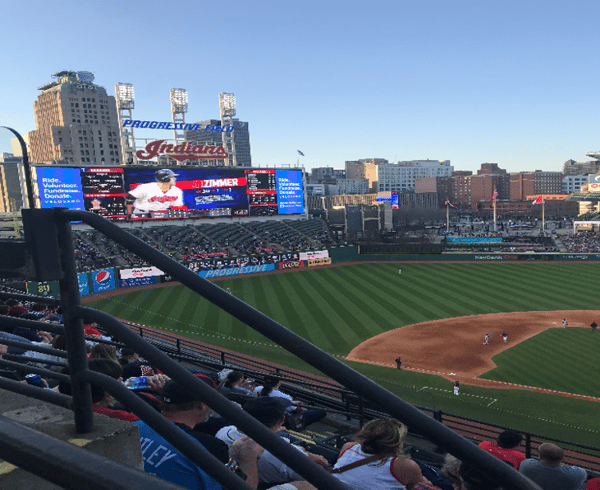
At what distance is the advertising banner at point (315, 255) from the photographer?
5371 centimetres

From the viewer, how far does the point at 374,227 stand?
88.5 meters

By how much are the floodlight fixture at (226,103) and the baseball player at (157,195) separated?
24.1 metres

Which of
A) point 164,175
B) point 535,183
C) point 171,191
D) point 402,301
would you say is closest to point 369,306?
point 402,301

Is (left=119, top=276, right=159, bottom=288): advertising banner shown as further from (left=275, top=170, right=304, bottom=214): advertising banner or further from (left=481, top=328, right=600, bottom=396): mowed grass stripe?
(left=481, top=328, right=600, bottom=396): mowed grass stripe

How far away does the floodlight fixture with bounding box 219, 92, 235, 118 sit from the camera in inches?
2876

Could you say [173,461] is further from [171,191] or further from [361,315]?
[171,191]

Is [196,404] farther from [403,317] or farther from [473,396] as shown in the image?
[403,317]

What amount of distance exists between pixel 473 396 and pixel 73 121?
13731cm

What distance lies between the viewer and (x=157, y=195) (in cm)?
5359

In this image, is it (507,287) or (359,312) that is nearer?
(359,312)

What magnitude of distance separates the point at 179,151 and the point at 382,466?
57273 mm

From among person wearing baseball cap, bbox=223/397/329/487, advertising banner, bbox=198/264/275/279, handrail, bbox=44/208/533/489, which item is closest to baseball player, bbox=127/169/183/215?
advertising banner, bbox=198/264/275/279

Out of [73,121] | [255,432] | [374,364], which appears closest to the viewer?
[255,432]

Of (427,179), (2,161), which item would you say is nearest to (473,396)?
(2,161)
